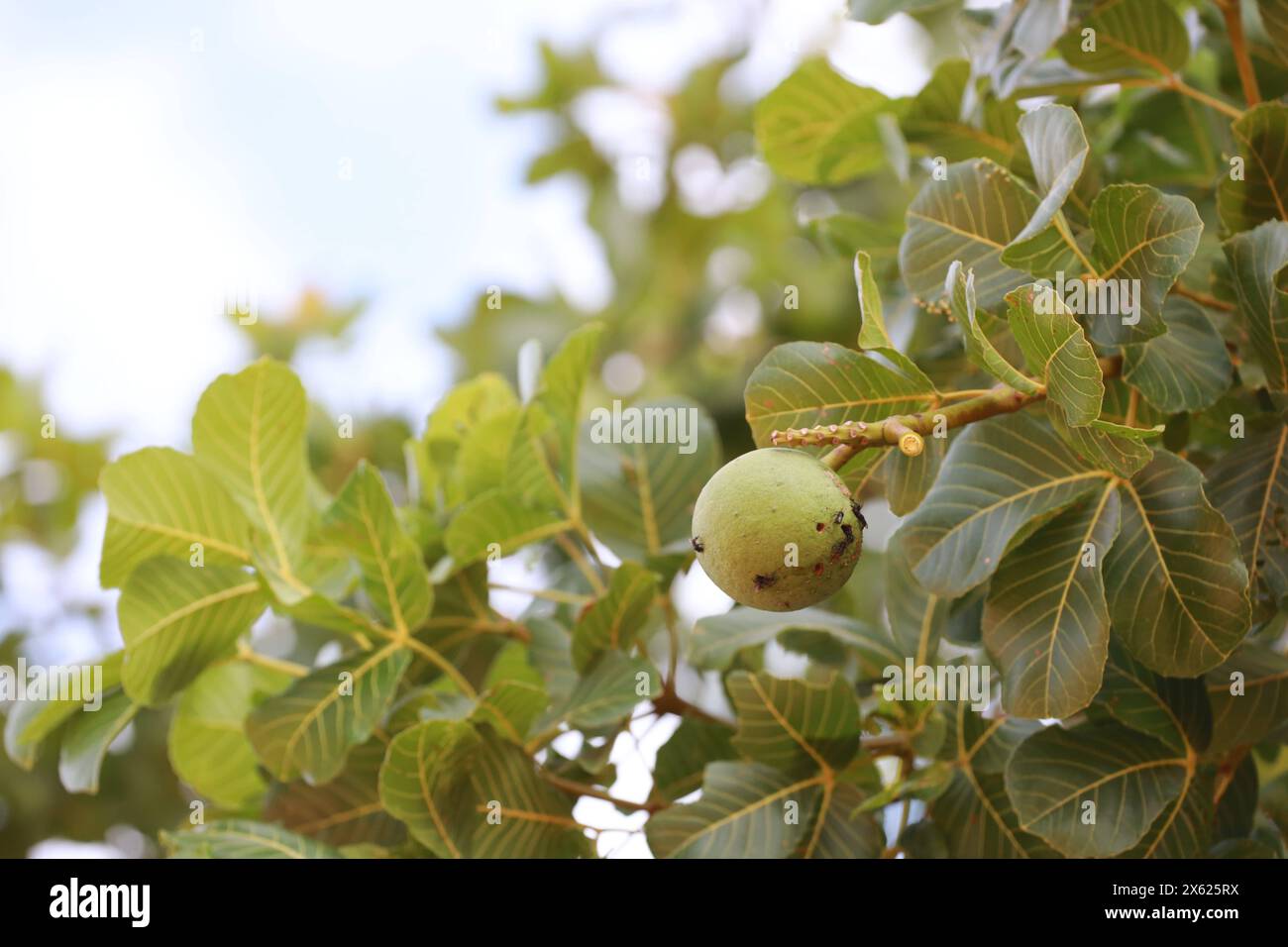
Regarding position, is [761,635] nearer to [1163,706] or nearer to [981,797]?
[981,797]

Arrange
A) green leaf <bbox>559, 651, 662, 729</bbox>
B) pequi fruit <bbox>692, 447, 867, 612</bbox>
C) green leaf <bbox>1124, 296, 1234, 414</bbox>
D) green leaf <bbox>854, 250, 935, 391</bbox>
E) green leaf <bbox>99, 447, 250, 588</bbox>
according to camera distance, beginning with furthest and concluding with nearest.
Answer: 1. green leaf <bbox>99, 447, 250, 588</bbox>
2. green leaf <bbox>559, 651, 662, 729</bbox>
3. green leaf <bbox>1124, 296, 1234, 414</bbox>
4. green leaf <bbox>854, 250, 935, 391</bbox>
5. pequi fruit <bbox>692, 447, 867, 612</bbox>

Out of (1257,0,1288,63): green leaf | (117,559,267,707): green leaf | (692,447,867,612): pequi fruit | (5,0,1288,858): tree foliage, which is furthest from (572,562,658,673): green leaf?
(1257,0,1288,63): green leaf

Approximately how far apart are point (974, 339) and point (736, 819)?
562 millimetres

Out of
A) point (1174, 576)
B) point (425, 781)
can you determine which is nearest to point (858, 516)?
point (1174, 576)

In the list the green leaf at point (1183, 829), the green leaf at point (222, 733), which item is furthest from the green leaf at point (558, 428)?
the green leaf at point (1183, 829)

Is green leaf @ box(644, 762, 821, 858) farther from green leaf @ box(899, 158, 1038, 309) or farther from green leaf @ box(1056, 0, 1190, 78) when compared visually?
green leaf @ box(1056, 0, 1190, 78)

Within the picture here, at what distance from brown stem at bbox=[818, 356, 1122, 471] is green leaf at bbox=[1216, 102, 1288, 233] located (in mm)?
375

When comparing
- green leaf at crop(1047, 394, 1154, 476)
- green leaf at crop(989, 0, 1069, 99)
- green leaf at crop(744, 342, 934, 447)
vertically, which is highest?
green leaf at crop(989, 0, 1069, 99)

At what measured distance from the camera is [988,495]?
3.59ft

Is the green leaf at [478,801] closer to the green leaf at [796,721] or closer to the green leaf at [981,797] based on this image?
the green leaf at [796,721]

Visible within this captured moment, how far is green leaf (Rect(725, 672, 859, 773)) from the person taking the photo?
1.25 m

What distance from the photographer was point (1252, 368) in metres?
1.22
